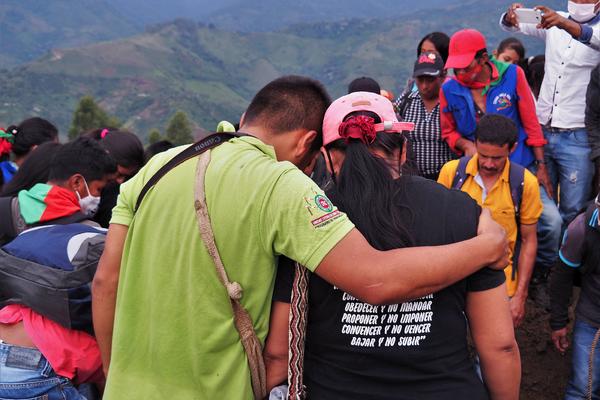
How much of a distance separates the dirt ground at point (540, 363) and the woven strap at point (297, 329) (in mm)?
3258

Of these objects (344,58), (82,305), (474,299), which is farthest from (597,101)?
(344,58)

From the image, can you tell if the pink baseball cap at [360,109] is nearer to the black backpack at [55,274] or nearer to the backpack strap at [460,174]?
the black backpack at [55,274]

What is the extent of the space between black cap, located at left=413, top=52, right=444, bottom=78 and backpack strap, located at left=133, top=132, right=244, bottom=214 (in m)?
3.47

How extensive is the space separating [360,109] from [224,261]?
73 cm

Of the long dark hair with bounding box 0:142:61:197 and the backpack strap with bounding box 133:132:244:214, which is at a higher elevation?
the backpack strap with bounding box 133:132:244:214

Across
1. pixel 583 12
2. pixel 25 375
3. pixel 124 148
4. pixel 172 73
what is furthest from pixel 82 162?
pixel 172 73

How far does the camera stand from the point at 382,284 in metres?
1.92

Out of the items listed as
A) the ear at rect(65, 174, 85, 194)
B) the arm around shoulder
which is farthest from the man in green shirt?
the ear at rect(65, 174, 85, 194)

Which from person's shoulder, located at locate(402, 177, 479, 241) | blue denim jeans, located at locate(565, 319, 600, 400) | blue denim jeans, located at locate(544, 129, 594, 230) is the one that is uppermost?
person's shoulder, located at locate(402, 177, 479, 241)

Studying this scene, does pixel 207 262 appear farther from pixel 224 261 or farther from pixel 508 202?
pixel 508 202

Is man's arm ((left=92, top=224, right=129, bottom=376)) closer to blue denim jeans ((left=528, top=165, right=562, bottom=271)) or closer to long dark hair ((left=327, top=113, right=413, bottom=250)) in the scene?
long dark hair ((left=327, top=113, right=413, bottom=250))

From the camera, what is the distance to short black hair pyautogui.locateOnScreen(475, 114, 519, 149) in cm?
398

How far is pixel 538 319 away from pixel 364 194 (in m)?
3.72

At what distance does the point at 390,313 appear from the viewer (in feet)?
6.82
